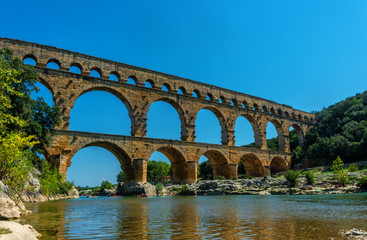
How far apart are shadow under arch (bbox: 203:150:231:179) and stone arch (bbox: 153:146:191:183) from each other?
410 cm

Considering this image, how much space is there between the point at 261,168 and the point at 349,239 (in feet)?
102

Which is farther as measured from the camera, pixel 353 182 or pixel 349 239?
pixel 353 182

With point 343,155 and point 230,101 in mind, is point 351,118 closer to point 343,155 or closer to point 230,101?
point 343,155

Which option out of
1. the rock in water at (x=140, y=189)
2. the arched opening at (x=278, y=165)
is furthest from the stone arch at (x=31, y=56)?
the arched opening at (x=278, y=165)

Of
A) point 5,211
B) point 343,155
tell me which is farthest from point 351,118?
point 5,211

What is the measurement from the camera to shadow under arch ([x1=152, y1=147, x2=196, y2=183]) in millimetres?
27719

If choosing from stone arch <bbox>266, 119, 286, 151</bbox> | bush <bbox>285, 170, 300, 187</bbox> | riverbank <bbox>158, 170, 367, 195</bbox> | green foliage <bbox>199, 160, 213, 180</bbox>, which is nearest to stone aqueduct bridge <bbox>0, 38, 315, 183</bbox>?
stone arch <bbox>266, 119, 286, 151</bbox>

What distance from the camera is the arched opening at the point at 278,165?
38.1 meters

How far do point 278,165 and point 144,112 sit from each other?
21825 millimetres

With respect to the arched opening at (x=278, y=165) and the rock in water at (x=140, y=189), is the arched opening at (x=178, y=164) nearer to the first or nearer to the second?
the rock in water at (x=140, y=189)

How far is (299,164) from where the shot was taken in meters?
39.1

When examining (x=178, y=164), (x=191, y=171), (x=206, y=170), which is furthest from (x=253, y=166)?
(x=206, y=170)

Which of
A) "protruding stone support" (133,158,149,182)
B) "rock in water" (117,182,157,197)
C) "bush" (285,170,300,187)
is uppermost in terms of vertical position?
"protruding stone support" (133,158,149,182)

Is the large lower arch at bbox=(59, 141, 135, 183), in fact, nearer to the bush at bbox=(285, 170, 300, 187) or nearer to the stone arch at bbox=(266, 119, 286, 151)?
the bush at bbox=(285, 170, 300, 187)
